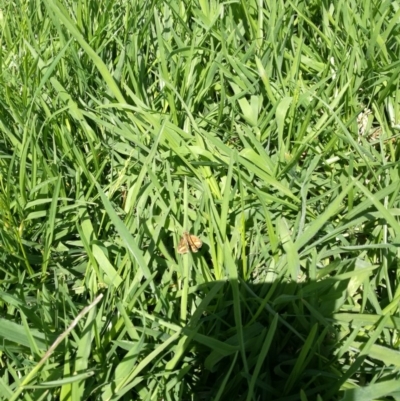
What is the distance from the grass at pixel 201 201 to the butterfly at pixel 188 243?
1.1 inches

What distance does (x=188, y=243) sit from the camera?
0.98 meters

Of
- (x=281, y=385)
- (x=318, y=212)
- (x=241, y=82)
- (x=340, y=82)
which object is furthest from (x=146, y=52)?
(x=281, y=385)

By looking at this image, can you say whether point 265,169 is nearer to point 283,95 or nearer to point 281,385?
point 283,95

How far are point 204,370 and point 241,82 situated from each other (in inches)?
26.7

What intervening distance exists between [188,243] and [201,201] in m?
0.13

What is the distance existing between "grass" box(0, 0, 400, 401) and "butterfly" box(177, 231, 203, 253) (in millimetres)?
29

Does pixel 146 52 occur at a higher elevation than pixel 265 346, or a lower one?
higher

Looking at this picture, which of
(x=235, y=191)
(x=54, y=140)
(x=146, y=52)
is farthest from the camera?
(x=146, y=52)

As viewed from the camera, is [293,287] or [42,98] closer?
[293,287]

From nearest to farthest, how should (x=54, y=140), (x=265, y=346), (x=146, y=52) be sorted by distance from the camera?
(x=265, y=346) → (x=54, y=140) → (x=146, y=52)

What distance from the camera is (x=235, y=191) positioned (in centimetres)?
106

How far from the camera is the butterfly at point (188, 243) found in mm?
968

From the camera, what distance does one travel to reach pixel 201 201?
3.52 ft

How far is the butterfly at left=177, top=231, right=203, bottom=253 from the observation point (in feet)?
3.18
